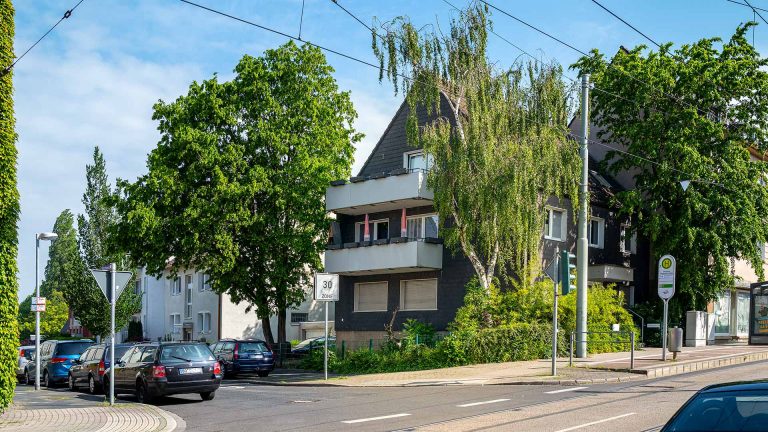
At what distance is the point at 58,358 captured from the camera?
106 feet

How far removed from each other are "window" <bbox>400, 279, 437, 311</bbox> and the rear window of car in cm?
601

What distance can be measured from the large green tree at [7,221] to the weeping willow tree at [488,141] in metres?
15.9

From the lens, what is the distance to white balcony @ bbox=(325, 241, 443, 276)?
3371 cm

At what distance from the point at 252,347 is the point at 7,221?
756 inches

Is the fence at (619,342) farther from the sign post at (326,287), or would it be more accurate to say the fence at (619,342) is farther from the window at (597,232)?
the window at (597,232)

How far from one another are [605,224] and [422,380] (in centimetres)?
1779

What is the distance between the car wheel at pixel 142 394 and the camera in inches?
836

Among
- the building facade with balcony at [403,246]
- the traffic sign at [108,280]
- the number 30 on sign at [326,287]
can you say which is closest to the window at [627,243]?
the building facade with balcony at [403,246]

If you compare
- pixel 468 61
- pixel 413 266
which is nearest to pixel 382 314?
pixel 413 266

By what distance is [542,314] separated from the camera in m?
30.3

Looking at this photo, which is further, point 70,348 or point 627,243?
point 627,243

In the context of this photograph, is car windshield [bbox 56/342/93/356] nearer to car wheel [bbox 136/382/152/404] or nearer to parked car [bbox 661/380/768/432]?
car wheel [bbox 136/382/152/404]

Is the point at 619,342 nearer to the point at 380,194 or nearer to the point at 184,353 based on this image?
the point at 380,194

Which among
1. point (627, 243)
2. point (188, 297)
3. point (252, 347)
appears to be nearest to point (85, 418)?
point (252, 347)
